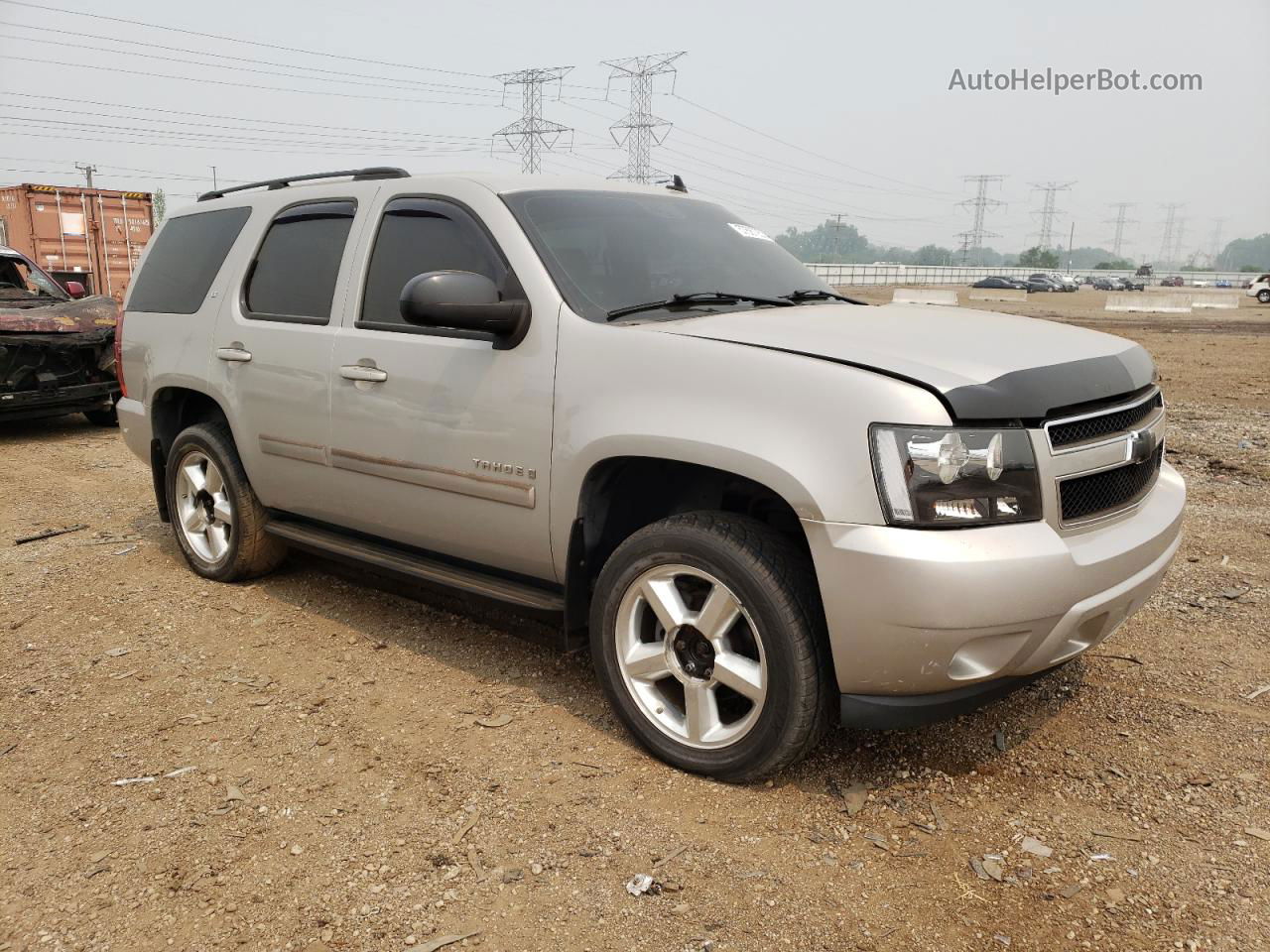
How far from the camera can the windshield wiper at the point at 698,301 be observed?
3.39 m

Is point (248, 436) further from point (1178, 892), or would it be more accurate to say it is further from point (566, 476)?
point (1178, 892)

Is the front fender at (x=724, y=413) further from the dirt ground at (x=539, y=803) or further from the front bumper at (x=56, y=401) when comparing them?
the front bumper at (x=56, y=401)

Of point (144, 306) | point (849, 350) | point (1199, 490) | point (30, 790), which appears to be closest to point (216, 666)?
point (30, 790)

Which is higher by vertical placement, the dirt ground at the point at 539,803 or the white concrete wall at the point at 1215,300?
the white concrete wall at the point at 1215,300

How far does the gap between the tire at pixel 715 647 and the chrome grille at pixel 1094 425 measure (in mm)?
785

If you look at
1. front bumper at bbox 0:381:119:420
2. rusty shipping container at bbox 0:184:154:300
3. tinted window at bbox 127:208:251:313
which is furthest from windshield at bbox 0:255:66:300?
rusty shipping container at bbox 0:184:154:300

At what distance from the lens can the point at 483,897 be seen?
8.40 feet

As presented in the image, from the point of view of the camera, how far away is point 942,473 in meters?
2.59

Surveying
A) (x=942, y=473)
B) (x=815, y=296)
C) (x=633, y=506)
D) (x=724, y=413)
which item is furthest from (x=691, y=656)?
(x=815, y=296)

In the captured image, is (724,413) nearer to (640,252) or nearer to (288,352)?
(640,252)

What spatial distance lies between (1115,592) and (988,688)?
46 centimetres

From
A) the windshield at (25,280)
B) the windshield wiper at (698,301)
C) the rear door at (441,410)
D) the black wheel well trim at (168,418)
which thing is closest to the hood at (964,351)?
the windshield wiper at (698,301)

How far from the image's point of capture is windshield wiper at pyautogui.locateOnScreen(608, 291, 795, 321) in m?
3.39

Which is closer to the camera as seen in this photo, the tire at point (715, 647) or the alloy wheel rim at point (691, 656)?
the tire at point (715, 647)
